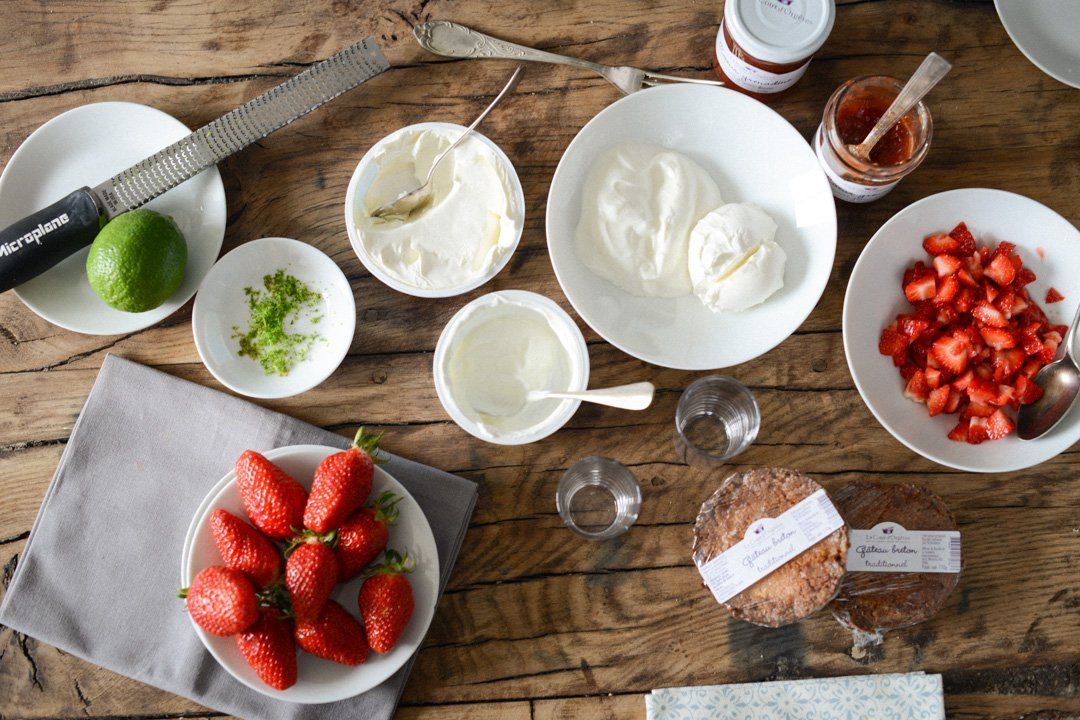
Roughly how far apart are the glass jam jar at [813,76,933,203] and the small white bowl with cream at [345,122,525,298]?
0.56m

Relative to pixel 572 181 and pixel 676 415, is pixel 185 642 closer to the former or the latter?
pixel 676 415

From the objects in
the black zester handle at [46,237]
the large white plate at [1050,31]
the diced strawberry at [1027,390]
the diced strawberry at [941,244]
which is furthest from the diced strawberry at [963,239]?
the black zester handle at [46,237]

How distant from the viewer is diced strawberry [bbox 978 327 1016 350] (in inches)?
53.5

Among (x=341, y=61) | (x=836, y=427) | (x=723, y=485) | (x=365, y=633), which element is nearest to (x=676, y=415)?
(x=723, y=485)

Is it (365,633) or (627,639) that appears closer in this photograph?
(365,633)

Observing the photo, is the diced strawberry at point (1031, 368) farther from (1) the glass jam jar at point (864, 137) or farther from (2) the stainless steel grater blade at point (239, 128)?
(2) the stainless steel grater blade at point (239, 128)

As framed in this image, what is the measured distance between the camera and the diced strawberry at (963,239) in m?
1.40

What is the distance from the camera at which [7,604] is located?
142 cm

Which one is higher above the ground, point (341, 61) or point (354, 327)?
point (341, 61)

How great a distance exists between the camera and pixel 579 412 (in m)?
1.49

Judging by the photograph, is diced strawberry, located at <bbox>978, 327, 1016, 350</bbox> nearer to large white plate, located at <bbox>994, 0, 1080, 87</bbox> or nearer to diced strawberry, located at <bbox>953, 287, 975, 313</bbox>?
diced strawberry, located at <bbox>953, 287, 975, 313</bbox>

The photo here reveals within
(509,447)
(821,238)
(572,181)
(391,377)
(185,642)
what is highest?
(572,181)

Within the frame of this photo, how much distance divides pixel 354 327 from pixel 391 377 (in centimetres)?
12

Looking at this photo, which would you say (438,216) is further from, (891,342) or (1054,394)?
(1054,394)
